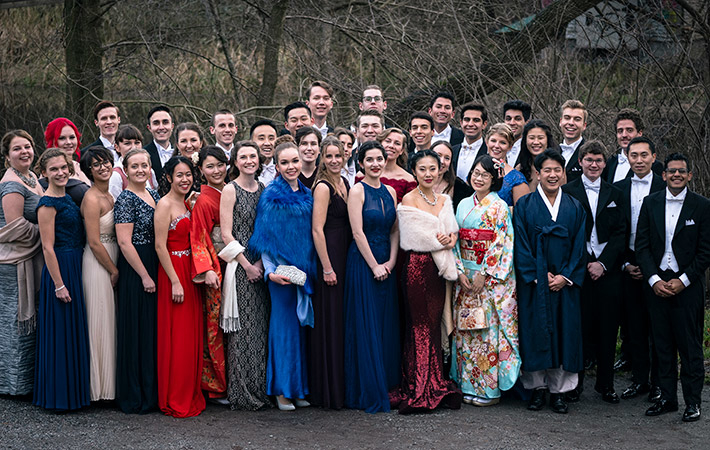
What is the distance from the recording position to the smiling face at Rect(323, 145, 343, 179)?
5711 millimetres

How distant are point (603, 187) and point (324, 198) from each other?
2.18 metres

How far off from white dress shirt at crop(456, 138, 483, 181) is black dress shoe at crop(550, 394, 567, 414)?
202cm

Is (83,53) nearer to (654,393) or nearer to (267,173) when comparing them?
(267,173)

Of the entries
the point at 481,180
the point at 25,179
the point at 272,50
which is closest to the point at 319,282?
the point at 481,180

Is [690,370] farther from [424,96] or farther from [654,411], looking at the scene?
[424,96]

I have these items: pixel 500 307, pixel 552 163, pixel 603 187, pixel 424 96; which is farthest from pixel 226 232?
pixel 424 96

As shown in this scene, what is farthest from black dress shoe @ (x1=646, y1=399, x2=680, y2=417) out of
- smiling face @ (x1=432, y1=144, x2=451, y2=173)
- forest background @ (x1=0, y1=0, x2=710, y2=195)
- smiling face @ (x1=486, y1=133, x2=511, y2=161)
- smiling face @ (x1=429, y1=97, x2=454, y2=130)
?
forest background @ (x1=0, y1=0, x2=710, y2=195)

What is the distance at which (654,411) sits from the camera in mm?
5621

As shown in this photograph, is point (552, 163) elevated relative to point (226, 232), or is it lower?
elevated

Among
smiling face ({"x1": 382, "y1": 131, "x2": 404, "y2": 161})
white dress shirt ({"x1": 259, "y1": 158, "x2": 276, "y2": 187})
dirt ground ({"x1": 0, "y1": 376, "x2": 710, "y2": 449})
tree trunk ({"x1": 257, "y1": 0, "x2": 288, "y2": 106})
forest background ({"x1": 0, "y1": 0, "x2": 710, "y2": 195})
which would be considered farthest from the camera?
tree trunk ({"x1": 257, "y1": 0, "x2": 288, "y2": 106})

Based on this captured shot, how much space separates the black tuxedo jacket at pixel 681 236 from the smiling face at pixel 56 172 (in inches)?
165

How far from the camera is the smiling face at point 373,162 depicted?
18.7ft

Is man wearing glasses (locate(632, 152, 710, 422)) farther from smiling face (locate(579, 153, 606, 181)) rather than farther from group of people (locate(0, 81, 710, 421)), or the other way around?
smiling face (locate(579, 153, 606, 181))

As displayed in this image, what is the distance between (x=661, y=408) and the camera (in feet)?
18.5
